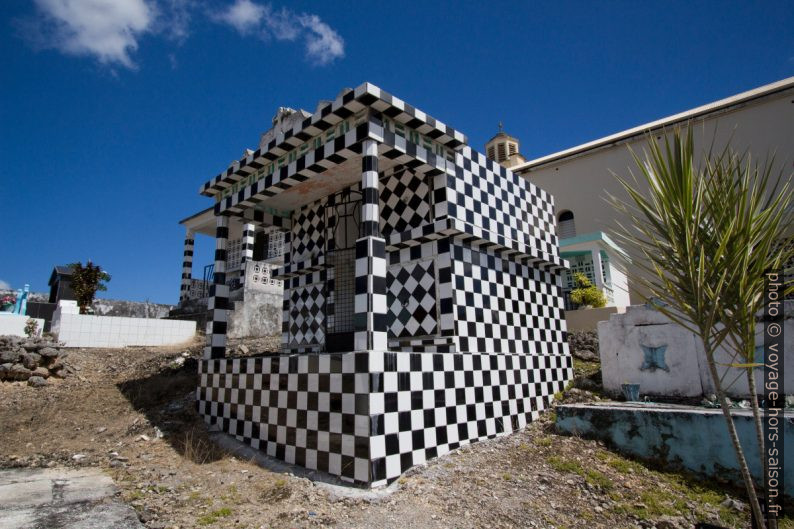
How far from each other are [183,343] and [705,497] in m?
12.7

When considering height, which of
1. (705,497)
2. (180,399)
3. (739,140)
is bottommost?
(705,497)

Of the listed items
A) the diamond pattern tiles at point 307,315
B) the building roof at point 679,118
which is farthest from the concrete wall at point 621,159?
the diamond pattern tiles at point 307,315

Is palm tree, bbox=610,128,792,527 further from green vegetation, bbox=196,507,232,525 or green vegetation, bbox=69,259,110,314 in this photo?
green vegetation, bbox=69,259,110,314

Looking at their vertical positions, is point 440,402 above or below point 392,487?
above

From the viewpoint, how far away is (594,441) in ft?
17.1

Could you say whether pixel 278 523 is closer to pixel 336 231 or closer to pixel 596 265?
pixel 336 231

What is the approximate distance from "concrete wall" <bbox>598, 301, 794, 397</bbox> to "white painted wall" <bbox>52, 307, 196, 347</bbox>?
1146 cm

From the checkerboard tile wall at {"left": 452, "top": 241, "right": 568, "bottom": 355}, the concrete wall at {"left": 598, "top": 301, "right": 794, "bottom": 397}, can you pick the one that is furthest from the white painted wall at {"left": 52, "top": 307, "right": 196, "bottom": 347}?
the concrete wall at {"left": 598, "top": 301, "right": 794, "bottom": 397}

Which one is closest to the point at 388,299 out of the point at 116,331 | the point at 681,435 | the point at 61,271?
the point at 681,435

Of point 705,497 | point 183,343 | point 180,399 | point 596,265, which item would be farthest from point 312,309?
point 596,265

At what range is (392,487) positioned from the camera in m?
4.09

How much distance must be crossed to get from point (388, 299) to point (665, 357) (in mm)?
3850

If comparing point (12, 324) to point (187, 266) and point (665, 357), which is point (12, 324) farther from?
point (665, 357)

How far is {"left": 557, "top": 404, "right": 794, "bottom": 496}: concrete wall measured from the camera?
4227 mm
